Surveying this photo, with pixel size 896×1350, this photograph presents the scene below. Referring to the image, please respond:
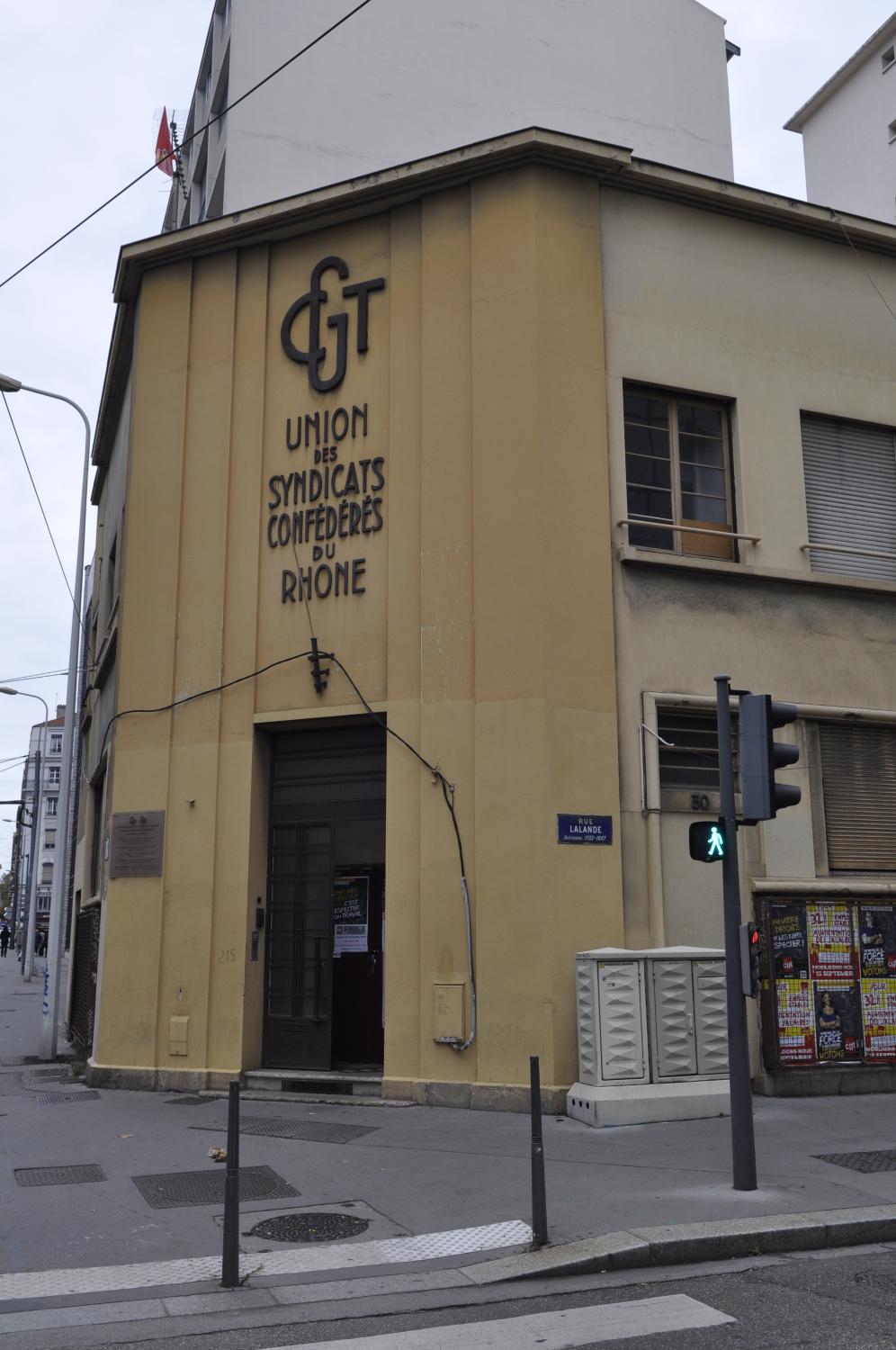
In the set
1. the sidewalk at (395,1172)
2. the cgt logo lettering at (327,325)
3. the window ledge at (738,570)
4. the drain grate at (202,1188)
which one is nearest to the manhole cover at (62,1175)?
the sidewalk at (395,1172)

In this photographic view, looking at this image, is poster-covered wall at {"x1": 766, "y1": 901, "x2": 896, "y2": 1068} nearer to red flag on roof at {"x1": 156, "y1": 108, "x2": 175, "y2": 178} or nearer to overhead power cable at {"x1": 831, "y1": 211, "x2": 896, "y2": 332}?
overhead power cable at {"x1": 831, "y1": 211, "x2": 896, "y2": 332}

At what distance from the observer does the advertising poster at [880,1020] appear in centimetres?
1208

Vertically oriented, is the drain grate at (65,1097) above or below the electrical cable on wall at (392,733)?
below

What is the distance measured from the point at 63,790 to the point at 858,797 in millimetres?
10818

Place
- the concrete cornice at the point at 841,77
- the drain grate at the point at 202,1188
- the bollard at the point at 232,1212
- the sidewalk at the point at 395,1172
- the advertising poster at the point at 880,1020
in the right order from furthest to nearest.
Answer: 1. the concrete cornice at the point at 841,77
2. the advertising poster at the point at 880,1020
3. the drain grate at the point at 202,1188
4. the sidewalk at the point at 395,1172
5. the bollard at the point at 232,1212

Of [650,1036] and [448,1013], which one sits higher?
[448,1013]

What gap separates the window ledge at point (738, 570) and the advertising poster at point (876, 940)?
3478 millimetres

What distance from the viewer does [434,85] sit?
64.1ft

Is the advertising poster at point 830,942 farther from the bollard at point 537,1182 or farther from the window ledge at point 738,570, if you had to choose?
the bollard at point 537,1182

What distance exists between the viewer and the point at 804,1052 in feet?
38.7

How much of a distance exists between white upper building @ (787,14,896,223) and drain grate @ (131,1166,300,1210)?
35577mm

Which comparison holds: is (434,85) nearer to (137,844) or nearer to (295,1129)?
(137,844)

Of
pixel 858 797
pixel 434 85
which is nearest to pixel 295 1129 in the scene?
pixel 858 797

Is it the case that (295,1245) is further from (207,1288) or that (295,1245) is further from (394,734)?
(394,734)
